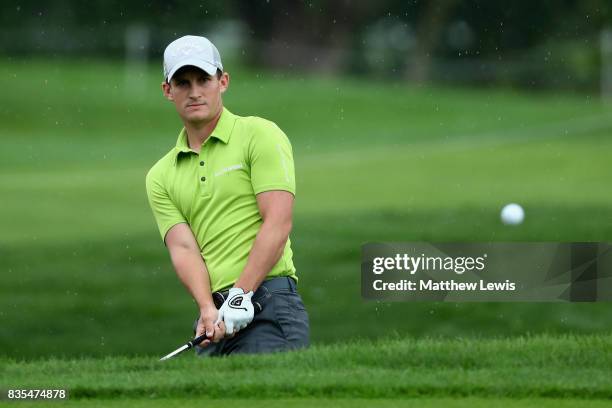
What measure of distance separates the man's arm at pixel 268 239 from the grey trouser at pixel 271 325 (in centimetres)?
18

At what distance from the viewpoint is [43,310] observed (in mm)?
12570

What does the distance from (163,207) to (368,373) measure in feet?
4.43

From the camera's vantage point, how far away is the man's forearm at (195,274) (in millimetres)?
5445

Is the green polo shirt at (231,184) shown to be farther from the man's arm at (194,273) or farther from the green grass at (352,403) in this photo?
the green grass at (352,403)

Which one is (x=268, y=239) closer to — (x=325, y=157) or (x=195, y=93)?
(x=195, y=93)

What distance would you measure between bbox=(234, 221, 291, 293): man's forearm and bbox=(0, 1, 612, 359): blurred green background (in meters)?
5.73

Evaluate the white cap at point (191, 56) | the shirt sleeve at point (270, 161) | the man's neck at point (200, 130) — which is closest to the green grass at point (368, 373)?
the shirt sleeve at point (270, 161)

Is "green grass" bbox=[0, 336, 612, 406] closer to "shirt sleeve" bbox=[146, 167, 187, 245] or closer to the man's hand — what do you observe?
the man's hand

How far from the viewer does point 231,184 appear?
5.54 metres

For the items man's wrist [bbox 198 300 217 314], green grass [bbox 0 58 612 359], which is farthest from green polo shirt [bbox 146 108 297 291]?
green grass [bbox 0 58 612 359]

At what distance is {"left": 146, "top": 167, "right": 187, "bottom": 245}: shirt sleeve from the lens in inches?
225

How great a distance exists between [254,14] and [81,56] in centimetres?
724

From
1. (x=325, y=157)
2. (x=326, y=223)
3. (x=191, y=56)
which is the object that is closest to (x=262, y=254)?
(x=191, y=56)

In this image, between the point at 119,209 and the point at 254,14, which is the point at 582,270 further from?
the point at 254,14
